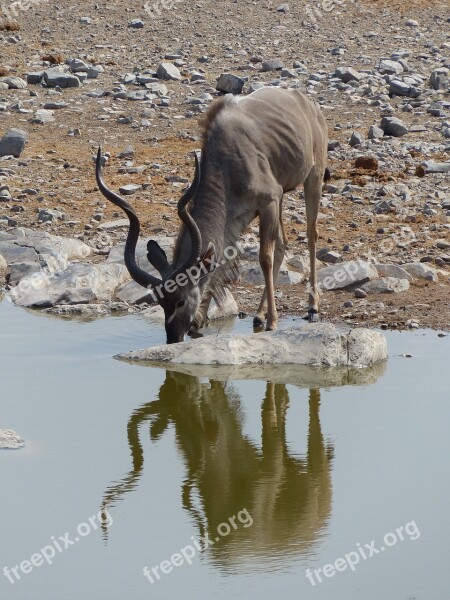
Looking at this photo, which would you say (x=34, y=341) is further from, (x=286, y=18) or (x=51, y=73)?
(x=286, y=18)

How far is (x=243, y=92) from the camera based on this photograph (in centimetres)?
2042

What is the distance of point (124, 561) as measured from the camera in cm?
675

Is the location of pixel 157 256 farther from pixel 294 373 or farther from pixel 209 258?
pixel 294 373

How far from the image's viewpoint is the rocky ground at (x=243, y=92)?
13.5 m

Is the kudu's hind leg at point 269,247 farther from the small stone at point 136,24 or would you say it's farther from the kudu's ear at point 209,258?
the small stone at point 136,24

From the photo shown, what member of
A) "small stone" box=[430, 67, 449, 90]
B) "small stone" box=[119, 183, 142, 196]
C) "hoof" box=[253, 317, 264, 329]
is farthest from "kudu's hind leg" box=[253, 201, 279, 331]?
"small stone" box=[430, 67, 449, 90]

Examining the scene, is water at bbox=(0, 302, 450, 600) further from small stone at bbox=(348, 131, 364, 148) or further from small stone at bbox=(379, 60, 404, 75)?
small stone at bbox=(379, 60, 404, 75)

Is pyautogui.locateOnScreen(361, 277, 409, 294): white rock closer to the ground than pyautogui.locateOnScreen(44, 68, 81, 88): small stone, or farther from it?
farther from it

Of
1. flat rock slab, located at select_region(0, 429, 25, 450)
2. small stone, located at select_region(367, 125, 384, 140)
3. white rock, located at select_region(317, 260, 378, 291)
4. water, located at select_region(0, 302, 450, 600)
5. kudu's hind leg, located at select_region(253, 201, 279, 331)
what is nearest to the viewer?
water, located at select_region(0, 302, 450, 600)

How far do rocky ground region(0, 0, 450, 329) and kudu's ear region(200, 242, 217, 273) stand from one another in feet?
5.42

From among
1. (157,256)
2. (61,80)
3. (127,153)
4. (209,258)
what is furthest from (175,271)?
(61,80)

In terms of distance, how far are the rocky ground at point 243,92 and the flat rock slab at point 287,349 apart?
1.29 m

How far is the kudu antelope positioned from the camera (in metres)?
10.6

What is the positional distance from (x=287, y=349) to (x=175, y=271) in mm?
1114
